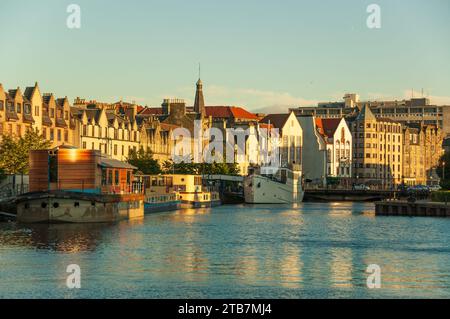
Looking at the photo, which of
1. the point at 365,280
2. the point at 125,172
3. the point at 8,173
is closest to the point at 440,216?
the point at 125,172

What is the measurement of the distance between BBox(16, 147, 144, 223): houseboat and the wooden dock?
4679 cm

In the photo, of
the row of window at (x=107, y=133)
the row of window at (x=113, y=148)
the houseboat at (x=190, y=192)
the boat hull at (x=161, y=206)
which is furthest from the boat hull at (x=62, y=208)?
the row of window at (x=113, y=148)

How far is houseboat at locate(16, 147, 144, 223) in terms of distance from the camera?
9650cm

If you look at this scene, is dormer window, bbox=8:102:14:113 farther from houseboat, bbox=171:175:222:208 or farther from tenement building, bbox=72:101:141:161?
houseboat, bbox=171:175:222:208

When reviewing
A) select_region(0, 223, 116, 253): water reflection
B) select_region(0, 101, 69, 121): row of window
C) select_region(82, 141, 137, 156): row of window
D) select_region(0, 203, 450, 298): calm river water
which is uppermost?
select_region(0, 101, 69, 121): row of window

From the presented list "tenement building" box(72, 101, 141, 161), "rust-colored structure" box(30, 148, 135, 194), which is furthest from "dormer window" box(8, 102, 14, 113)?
"rust-colored structure" box(30, 148, 135, 194)

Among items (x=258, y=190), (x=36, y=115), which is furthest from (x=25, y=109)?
(x=258, y=190)

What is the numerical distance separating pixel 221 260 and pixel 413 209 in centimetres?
7366

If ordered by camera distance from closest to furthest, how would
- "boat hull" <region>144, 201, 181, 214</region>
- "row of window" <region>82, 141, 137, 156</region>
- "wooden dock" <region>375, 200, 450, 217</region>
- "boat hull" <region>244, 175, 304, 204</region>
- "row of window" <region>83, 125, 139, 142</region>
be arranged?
"wooden dock" <region>375, 200, 450, 217</region>
"boat hull" <region>144, 201, 181, 214</region>
"row of window" <region>83, 125, 139, 142</region>
"row of window" <region>82, 141, 137, 156</region>
"boat hull" <region>244, 175, 304, 204</region>

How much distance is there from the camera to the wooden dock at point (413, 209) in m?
131

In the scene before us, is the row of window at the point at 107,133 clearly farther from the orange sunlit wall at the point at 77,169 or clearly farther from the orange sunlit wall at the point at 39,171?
the orange sunlit wall at the point at 39,171
